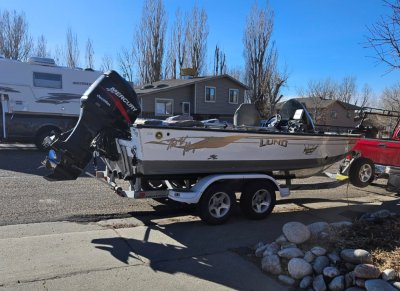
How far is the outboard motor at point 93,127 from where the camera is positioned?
19.9 ft

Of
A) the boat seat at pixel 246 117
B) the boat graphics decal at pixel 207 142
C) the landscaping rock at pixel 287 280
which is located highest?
the boat seat at pixel 246 117

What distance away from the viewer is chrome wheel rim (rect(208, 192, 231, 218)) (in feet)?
21.2

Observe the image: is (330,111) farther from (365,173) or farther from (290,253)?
(290,253)

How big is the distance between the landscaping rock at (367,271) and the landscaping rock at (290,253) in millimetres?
793

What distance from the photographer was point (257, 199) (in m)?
6.95

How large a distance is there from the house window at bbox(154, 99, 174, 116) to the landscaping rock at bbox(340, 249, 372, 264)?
95.6 feet

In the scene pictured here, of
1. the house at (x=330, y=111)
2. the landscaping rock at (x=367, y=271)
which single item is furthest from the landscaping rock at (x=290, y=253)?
the house at (x=330, y=111)

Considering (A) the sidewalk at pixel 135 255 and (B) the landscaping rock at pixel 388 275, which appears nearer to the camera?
(B) the landscaping rock at pixel 388 275

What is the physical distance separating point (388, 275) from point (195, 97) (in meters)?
30.4

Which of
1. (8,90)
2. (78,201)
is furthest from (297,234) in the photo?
(8,90)

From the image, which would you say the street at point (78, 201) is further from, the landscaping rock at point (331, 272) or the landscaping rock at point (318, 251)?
the landscaping rock at point (331, 272)

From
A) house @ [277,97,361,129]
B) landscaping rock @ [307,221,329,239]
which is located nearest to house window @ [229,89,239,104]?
house @ [277,97,361,129]

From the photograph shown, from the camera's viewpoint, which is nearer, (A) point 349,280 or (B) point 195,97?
(A) point 349,280

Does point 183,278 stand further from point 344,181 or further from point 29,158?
point 29,158
